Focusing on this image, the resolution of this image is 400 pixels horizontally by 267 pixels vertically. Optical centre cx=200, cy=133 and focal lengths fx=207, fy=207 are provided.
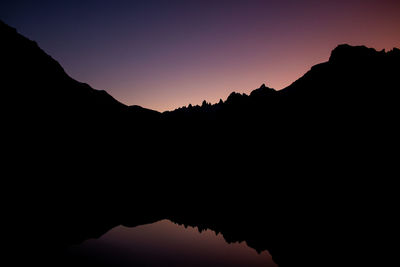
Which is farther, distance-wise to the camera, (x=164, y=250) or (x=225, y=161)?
(x=225, y=161)

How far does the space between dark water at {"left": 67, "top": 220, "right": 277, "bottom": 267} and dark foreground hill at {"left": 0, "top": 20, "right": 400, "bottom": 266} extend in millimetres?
2033

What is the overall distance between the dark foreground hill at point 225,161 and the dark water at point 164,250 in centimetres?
203

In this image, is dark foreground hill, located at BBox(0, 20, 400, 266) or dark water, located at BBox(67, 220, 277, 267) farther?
dark foreground hill, located at BBox(0, 20, 400, 266)

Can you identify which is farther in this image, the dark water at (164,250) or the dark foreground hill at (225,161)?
the dark foreground hill at (225,161)

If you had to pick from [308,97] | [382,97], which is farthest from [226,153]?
[382,97]

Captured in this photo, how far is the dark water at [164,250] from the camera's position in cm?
1553

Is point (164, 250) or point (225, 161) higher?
point (225, 161)

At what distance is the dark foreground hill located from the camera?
2319cm

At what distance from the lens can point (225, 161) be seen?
11912cm

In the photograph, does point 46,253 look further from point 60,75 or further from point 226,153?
point 226,153

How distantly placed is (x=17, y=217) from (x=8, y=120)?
47.9 m

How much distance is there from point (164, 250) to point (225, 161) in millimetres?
102556

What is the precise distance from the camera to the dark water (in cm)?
1553

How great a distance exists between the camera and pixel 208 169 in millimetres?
115188
